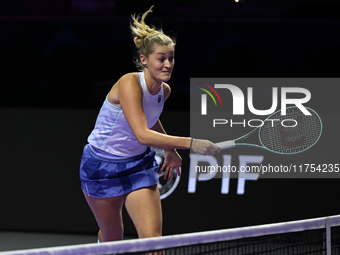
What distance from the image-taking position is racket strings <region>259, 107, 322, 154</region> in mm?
4125

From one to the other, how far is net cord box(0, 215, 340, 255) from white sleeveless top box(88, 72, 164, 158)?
37.1 inches

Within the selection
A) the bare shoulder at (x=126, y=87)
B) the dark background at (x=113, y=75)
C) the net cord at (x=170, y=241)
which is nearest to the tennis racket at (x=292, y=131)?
the dark background at (x=113, y=75)

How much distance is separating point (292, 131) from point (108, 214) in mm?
2009

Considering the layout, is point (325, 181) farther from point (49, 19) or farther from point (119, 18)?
point (49, 19)

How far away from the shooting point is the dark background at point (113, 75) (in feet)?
13.7

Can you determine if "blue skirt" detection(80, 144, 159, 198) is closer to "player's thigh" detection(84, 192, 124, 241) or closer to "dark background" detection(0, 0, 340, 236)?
"player's thigh" detection(84, 192, 124, 241)

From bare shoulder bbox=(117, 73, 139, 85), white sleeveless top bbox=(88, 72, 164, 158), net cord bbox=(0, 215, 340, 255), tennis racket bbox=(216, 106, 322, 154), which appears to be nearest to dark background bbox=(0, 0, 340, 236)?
tennis racket bbox=(216, 106, 322, 154)

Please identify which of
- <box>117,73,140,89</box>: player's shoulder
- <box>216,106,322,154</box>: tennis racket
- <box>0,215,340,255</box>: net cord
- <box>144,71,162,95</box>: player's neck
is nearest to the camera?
<box>0,215,340,255</box>: net cord

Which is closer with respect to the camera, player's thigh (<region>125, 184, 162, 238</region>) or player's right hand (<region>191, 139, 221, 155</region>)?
player's right hand (<region>191, 139, 221, 155</region>)

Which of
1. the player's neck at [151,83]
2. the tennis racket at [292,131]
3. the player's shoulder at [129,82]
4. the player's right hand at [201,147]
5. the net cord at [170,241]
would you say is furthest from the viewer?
the tennis racket at [292,131]

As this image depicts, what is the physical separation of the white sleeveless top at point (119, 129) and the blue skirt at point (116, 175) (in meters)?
0.04

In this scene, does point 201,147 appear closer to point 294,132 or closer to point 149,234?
point 149,234

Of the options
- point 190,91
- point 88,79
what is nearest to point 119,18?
point 88,79

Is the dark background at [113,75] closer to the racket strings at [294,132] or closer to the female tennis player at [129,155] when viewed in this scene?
the racket strings at [294,132]
